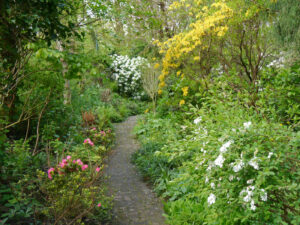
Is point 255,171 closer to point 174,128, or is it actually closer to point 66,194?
point 66,194

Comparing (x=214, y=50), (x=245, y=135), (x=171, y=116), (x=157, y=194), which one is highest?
(x=214, y=50)

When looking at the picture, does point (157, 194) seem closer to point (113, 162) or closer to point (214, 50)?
point (113, 162)

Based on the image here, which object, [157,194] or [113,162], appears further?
[113,162]

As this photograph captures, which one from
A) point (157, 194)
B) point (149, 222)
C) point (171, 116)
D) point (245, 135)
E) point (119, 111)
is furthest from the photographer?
point (119, 111)

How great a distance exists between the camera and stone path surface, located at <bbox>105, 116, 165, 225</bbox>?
11.5ft

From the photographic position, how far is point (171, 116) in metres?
7.57

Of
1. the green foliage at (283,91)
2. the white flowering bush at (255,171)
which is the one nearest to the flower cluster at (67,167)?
the white flowering bush at (255,171)

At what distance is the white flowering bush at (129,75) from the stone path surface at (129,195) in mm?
7240

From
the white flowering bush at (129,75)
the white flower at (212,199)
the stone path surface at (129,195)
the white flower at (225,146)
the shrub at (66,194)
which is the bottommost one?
the stone path surface at (129,195)

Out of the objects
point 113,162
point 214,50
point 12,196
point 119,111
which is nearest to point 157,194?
point 113,162

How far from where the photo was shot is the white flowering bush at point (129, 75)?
13.4 metres

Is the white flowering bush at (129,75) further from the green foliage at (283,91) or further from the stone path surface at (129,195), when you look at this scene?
the green foliage at (283,91)

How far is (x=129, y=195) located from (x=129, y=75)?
10.1 metres

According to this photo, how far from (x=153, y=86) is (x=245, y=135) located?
6584 millimetres
